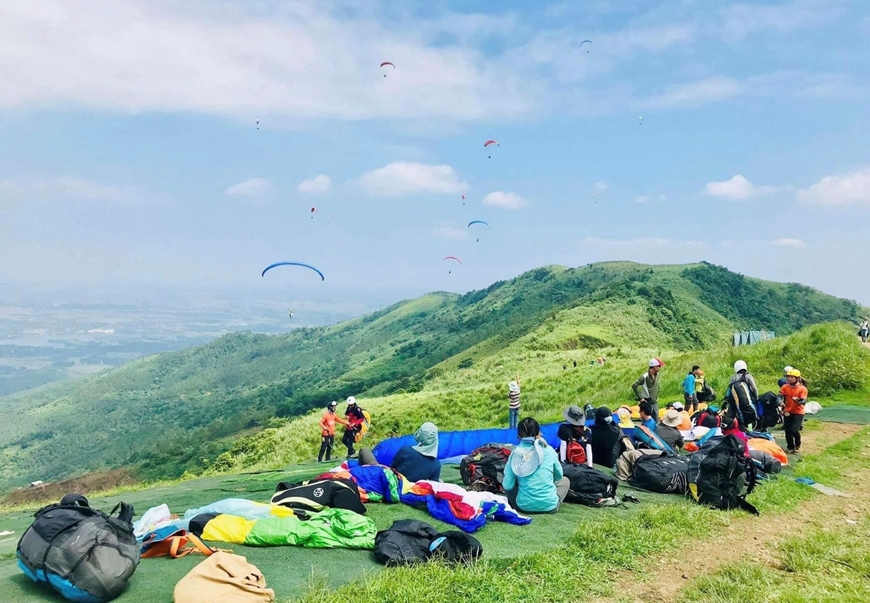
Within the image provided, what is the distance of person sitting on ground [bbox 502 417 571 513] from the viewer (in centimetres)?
816

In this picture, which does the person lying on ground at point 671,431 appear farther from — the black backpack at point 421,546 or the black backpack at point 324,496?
the black backpack at point 324,496

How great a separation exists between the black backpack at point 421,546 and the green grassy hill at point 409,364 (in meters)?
19.8

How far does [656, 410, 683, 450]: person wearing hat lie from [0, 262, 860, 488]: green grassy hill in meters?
12.8

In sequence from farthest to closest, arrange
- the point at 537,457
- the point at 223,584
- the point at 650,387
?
the point at 650,387 < the point at 537,457 < the point at 223,584

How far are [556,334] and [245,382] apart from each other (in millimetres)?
111025

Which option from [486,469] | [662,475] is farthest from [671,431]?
[486,469]

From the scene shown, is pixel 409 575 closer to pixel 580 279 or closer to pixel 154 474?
pixel 154 474

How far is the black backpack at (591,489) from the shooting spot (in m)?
8.76

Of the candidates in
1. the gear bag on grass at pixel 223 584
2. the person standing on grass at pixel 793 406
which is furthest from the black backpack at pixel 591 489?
the person standing on grass at pixel 793 406

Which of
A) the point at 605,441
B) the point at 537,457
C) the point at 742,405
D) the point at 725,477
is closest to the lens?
the point at 537,457

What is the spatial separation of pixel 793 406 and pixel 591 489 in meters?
6.74

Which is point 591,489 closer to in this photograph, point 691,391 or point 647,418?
point 647,418

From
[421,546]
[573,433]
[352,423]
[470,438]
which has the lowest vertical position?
[352,423]

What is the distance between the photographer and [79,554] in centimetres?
512
